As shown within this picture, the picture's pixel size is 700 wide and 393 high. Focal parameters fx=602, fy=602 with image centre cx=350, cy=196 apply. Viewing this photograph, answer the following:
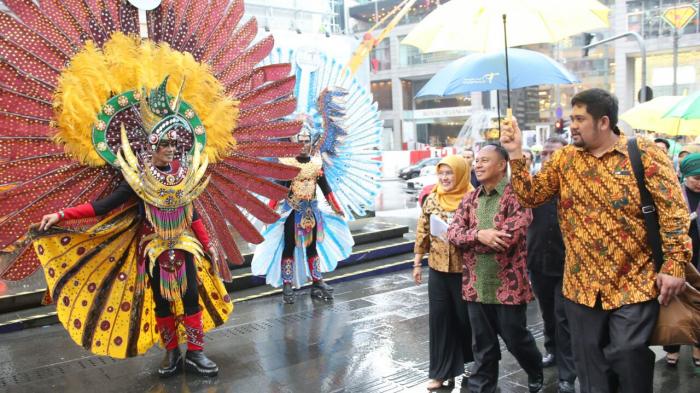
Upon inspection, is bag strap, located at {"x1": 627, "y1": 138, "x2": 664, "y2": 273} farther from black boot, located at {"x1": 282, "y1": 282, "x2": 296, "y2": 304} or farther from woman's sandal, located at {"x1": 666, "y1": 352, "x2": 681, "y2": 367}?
black boot, located at {"x1": 282, "y1": 282, "x2": 296, "y2": 304}

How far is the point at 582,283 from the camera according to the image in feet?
9.81

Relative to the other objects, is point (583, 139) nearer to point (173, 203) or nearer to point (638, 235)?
point (638, 235)

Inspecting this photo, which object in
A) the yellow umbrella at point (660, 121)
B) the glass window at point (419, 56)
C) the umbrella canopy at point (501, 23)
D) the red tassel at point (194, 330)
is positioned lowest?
the red tassel at point (194, 330)

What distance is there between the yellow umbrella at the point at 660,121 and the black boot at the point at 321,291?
171 inches

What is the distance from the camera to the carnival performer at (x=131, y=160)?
3.63 metres

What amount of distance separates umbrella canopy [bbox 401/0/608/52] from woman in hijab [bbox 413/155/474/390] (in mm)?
1034

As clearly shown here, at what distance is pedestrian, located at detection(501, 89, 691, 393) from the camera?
2.74 metres

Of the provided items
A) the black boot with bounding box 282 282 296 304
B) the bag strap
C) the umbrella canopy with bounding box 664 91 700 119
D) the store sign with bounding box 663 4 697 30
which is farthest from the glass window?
the bag strap

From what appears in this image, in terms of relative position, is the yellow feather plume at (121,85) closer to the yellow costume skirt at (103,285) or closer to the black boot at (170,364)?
the yellow costume skirt at (103,285)

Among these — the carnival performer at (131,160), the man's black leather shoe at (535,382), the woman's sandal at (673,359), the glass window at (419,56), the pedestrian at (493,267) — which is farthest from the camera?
the glass window at (419,56)

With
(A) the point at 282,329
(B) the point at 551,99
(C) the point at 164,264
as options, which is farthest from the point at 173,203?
(B) the point at 551,99

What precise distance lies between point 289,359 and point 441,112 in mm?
38688

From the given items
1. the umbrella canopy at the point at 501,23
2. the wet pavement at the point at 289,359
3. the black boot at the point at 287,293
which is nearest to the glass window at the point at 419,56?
the black boot at the point at 287,293

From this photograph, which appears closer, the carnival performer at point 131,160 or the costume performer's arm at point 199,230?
the carnival performer at point 131,160
